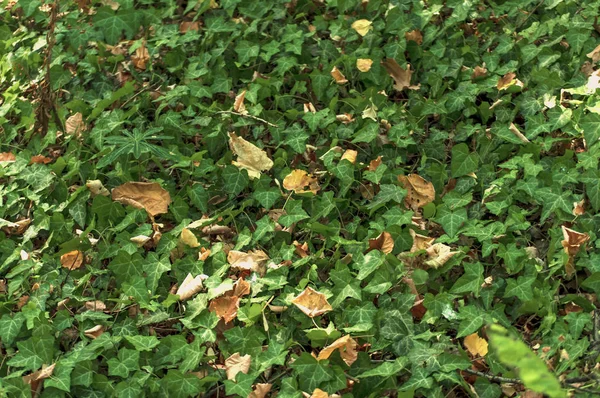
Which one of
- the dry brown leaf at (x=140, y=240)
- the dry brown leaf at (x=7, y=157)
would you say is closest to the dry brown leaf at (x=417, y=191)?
the dry brown leaf at (x=140, y=240)

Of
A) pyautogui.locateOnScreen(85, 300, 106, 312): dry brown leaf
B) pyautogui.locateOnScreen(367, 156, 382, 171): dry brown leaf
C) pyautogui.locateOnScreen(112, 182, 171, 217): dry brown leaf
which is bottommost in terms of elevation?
pyautogui.locateOnScreen(85, 300, 106, 312): dry brown leaf

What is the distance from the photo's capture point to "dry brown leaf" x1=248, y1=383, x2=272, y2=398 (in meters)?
2.49

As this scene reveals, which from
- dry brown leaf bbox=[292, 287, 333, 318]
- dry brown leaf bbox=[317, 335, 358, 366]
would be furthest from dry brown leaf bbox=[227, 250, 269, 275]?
dry brown leaf bbox=[317, 335, 358, 366]

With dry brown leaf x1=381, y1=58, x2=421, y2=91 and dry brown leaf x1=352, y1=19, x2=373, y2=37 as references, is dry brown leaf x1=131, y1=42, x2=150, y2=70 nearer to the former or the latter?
dry brown leaf x1=352, y1=19, x2=373, y2=37

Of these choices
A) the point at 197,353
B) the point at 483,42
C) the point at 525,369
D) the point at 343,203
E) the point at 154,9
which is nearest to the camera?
the point at 525,369

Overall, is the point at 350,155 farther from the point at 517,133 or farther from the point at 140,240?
the point at 140,240

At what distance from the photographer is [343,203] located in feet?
10.3

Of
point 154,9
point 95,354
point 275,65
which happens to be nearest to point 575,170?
point 275,65

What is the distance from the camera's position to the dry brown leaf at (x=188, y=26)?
3988 millimetres

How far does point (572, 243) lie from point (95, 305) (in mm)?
1857

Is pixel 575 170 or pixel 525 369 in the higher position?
pixel 525 369

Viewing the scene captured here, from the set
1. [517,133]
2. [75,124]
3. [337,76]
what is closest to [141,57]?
[75,124]

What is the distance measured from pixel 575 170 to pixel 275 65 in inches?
62.8

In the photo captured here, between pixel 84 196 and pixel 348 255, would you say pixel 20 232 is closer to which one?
pixel 84 196
